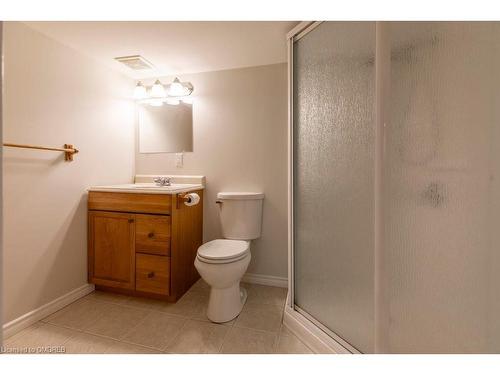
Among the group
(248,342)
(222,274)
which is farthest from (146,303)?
(248,342)

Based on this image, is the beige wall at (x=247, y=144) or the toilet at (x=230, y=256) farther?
the beige wall at (x=247, y=144)

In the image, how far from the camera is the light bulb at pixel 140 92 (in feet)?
6.83

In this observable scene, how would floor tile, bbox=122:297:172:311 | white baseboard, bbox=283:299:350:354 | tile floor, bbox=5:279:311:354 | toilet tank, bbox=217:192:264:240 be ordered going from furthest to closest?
1. toilet tank, bbox=217:192:264:240
2. floor tile, bbox=122:297:172:311
3. tile floor, bbox=5:279:311:354
4. white baseboard, bbox=283:299:350:354

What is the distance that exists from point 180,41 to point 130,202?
1161mm

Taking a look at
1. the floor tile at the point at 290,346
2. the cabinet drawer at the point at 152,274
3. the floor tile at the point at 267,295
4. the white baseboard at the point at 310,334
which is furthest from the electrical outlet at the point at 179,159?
the floor tile at the point at 290,346

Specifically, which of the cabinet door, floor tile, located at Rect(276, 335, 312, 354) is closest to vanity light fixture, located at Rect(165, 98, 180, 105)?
the cabinet door

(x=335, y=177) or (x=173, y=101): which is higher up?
(x=173, y=101)

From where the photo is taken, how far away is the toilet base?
145 centimetres

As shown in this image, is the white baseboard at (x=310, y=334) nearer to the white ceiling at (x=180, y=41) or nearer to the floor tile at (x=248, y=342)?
the floor tile at (x=248, y=342)

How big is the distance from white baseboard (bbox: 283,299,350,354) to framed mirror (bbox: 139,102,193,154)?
1.53 metres

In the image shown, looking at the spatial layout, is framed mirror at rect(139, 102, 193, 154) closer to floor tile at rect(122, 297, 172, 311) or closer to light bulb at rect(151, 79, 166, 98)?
light bulb at rect(151, 79, 166, 98)

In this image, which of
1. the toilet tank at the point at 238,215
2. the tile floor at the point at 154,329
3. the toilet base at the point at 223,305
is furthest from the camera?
the toilet tank at the point at 238,215

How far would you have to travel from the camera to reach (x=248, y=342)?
1.28m

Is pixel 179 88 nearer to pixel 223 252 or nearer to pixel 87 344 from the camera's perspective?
pixel 223 252
